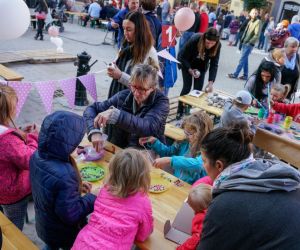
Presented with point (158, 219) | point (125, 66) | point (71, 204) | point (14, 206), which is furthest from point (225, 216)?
point (125, 66)

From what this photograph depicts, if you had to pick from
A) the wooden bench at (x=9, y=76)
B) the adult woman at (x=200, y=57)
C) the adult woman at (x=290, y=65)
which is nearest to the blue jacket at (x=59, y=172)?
the wooden bench at (x=9, y=76)

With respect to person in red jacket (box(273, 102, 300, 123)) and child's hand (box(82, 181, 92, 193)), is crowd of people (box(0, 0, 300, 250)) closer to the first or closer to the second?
child's hand (box(82, 181, 92, 193))

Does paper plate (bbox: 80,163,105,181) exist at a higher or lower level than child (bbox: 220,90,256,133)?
lower

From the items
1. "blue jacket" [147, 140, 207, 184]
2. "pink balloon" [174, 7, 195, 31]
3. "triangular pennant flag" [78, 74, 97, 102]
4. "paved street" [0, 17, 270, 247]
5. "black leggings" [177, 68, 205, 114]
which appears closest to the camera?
"blue jacket" [147, 140, 207, 184]

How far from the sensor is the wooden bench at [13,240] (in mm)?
2201

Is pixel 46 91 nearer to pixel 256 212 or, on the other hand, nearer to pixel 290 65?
pixel 256 212

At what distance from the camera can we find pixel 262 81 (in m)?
4.78

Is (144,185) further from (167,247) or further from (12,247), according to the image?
(12,247)

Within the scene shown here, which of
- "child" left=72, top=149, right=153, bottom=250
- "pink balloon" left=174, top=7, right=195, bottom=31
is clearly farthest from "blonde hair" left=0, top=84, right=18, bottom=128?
"pink balloon" left=174, top=7, right=195, bottom=31

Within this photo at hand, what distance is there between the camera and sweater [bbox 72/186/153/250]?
1829 mm

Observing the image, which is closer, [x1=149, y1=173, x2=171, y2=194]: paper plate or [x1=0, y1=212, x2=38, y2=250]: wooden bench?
[x1=0, y1=212, x2=38, y2=250]: wooden bench

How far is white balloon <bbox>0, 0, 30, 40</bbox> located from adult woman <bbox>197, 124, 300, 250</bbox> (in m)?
3.36

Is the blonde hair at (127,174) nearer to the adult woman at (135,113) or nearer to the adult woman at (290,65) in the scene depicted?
the adult woman at (135,113)

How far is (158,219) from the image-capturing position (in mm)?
2131
